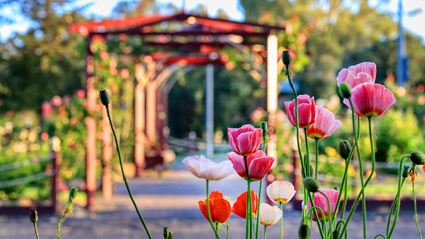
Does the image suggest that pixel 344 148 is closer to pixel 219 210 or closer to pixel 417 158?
pixel 417 158

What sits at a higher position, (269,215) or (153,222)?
(269,215)

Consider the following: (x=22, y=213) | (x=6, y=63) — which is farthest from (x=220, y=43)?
(x=6, y=63)

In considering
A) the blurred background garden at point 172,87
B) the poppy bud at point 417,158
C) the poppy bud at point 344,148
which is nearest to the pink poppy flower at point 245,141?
the poppy bud at point 344,148

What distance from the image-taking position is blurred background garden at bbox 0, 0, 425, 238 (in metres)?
9.13

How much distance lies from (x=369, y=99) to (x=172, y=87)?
23125 mm

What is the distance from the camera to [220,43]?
35.0 feet

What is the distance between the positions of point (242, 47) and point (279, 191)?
29.9 feet

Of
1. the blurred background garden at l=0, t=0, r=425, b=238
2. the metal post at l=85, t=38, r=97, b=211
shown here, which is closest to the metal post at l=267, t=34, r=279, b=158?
the blurred background garden at l=0, t=0, r=425, b=238

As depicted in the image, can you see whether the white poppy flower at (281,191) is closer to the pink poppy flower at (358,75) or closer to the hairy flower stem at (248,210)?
the hairy flower stem at (248,210)

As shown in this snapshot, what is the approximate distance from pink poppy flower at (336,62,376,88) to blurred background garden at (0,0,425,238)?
1.87 metres

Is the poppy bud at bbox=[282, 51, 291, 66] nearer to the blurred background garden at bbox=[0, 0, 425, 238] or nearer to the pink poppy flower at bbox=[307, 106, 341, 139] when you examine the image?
the pink poppy flower at bbox=[307, 106, 341, 139]

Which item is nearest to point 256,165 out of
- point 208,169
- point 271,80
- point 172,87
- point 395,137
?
point 208,169

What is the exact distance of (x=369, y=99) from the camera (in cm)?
102

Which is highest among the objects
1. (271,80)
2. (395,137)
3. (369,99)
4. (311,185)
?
(271,80)
